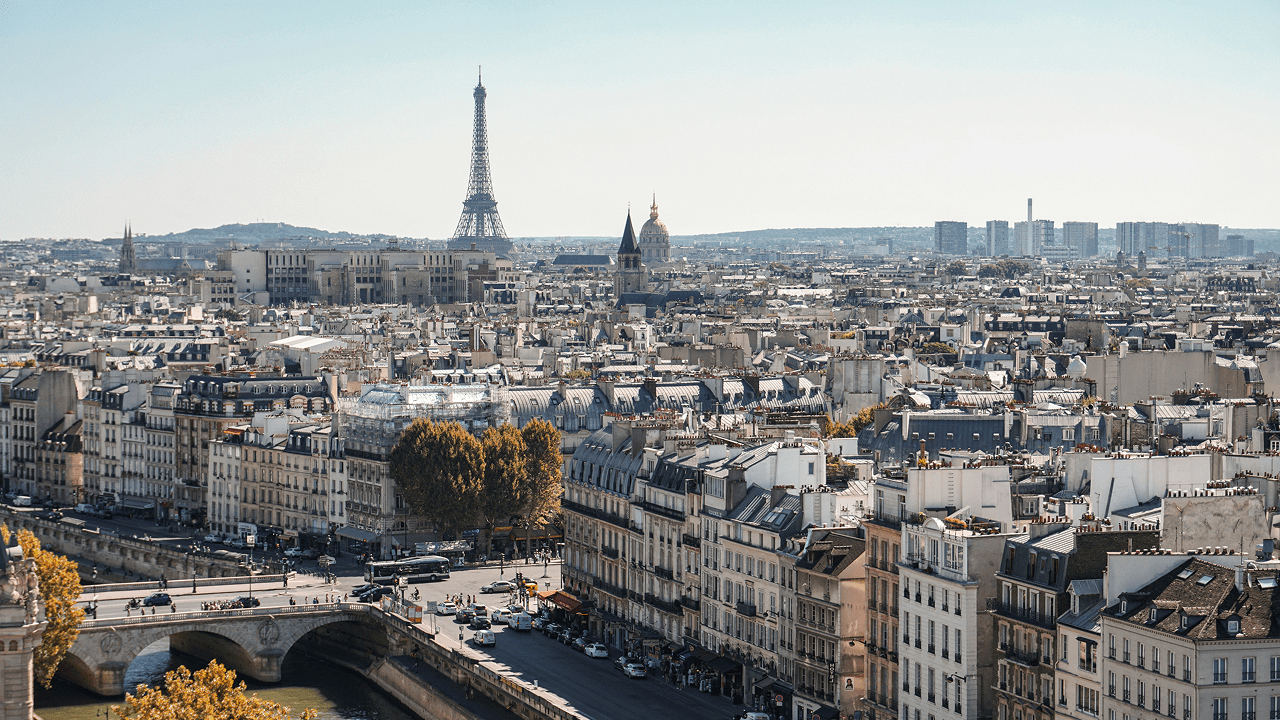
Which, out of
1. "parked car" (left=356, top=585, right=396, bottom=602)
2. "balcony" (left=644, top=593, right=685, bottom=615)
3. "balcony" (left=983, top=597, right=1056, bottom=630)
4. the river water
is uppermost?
"balcony" (left=983, top=597, right=1056, bottom=630)

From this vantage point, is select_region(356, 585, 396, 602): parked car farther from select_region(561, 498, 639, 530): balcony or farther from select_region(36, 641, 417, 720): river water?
select_region(561, 498, 639, 530): balcony

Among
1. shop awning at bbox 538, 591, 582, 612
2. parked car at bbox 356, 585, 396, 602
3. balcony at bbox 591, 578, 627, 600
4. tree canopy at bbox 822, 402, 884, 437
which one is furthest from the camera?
tree canopy at bbox 822, 402, 884, 437

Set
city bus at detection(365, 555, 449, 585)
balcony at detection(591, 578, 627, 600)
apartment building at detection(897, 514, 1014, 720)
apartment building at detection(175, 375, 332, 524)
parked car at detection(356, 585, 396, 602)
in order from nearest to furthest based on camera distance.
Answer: apartment building at detection(897, 514, 1014, 720) < balcony at detection(591, 578, 627, 600) < parked car at detection(356, 585, 396, 602) < city bus at detection(365, 555, 449, 585) < apartment building at detection(175, 375, 332, 524)

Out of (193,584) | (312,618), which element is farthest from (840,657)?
(193,584)

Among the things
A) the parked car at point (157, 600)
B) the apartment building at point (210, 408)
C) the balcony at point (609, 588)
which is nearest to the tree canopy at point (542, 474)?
the balcony at point (609, 588)

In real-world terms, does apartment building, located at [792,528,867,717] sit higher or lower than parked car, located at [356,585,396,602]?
higher

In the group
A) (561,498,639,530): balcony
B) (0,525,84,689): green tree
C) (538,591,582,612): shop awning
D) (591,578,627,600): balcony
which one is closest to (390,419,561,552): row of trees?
(561,498,639,530): balcony

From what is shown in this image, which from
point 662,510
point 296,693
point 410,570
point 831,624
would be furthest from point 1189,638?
point 410,570
